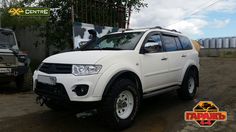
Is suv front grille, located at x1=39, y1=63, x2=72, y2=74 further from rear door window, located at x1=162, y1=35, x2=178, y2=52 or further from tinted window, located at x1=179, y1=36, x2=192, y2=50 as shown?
tinted window, located at x1=179, y1=36, x2=192, y2=50

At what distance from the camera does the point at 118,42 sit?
5.56 m

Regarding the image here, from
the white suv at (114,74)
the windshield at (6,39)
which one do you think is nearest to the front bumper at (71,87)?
the white suv at (114,74)

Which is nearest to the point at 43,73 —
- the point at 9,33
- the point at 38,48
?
the point at 9,33

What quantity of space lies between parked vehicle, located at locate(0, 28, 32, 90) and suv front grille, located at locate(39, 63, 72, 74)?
3.47m

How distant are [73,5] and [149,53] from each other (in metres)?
5.92

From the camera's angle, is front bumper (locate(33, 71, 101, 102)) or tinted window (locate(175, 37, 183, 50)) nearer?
front bumper (locate(33, 71, 101, 102))

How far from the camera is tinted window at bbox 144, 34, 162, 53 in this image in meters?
5.48

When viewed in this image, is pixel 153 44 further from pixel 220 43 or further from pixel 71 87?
pixel 220 43

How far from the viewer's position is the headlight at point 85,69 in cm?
429

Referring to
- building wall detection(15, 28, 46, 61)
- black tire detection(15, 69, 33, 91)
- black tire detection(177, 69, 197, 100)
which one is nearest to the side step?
black tire detection(177, 69, 197, 100)

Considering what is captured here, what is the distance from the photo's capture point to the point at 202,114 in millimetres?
4113

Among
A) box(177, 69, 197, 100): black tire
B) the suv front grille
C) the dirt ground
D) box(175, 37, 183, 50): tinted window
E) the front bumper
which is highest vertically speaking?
box(175, 37, 183, 50): tinted window

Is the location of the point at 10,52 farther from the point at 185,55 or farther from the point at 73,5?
the point at 185,55

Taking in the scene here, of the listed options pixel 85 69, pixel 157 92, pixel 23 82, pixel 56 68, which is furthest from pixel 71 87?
pixel 23 82
